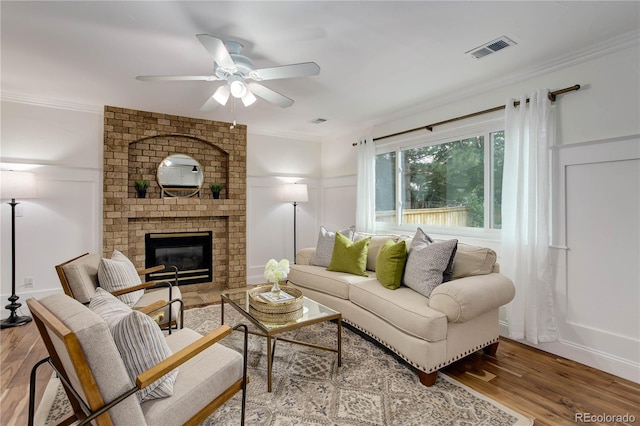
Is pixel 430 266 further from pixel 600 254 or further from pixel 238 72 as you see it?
pixel 238 72

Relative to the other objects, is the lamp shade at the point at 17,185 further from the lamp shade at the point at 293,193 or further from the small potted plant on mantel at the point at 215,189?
the lamp shade at the point at 293,193

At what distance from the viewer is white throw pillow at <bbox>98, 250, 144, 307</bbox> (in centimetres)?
259

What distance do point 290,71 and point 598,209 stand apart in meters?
2.64

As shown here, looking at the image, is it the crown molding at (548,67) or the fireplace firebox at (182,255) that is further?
the fireplace firebox at (182,255)

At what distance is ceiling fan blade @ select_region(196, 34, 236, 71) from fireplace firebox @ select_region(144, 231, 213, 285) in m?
3.09

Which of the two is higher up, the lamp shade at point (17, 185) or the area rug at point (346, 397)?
the lamp shade at point (17, 185)

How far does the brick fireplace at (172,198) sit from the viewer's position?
13.8 ft

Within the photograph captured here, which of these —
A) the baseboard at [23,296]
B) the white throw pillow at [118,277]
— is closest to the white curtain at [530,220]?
the white throw pillow at [118,277]

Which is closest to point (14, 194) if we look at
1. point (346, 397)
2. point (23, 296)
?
point (23, 296)

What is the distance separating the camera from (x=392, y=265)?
299 cm

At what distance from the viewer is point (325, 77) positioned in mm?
3195

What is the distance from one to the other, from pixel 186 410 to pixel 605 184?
10.7 feet

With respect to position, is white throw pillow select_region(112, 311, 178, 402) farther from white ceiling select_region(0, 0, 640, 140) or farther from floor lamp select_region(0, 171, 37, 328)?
floor lamp select_region(0, 171, 37, 328)

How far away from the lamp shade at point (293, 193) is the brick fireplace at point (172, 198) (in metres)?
0.65
